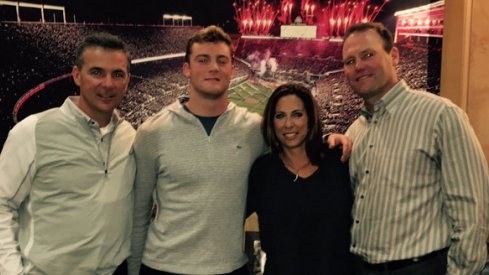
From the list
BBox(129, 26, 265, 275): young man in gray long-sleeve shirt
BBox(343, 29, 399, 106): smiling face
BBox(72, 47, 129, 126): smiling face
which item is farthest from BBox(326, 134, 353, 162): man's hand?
BBox(72, 47, 129, 126): smiling face

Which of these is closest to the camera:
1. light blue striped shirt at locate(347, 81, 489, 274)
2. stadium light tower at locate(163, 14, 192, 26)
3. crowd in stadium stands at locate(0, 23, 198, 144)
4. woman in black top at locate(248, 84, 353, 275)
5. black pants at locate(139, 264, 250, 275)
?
light blue striped shirt at locate(347, 81, 489, 274)

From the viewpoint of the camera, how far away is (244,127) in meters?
1.84

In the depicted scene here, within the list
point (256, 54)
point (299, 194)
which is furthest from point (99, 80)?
point (256, 54)

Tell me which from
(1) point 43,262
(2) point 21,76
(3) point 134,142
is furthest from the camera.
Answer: (2) point 21,76

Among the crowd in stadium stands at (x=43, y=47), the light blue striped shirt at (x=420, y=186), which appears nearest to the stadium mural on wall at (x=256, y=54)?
the crowd in stadium stands at (x=43, y=47)

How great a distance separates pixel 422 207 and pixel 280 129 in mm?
609

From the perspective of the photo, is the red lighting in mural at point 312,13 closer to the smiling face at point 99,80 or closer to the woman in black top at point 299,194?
the woman in black top at point 299,194

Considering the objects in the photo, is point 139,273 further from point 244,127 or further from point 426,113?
point 426,113

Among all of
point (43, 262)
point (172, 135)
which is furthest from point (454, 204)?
point (43, 262)

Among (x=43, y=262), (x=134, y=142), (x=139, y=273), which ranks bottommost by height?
(x=139, y=273)

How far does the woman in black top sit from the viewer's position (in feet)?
5.23

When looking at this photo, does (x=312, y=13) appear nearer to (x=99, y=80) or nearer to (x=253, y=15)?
(x=253, y=15)

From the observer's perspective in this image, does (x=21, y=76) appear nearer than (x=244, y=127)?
No

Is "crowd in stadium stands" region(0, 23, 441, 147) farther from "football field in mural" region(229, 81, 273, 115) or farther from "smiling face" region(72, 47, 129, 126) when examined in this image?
"smiling face" region(72, 47, 129, 126)
